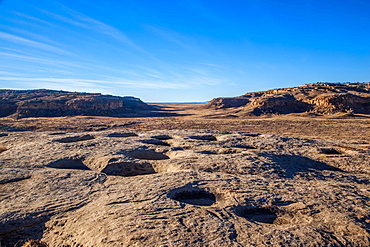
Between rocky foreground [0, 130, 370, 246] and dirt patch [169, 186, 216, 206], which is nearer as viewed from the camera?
rocky foreground [0, 130, 370, 246]

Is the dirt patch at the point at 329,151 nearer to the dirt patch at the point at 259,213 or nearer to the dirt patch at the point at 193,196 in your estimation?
the dirt patch at the point at 259,213

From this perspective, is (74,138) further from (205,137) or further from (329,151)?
(329,151)

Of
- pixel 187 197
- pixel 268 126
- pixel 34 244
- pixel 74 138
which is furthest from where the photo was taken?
pixel 268 126

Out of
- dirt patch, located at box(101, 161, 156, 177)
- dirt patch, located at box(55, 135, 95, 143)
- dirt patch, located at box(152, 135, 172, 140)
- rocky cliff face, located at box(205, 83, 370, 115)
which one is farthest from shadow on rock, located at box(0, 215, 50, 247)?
rocky cliff face, located at box(205, 83, 370, 115)

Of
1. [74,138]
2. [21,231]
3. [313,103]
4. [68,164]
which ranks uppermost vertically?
[313,103]

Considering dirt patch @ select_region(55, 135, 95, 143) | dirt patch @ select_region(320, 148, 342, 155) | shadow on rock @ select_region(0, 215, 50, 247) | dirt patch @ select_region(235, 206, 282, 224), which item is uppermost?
dirt patch @ select_region(320, 148, 342, 155)

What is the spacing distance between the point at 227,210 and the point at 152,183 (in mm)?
1624

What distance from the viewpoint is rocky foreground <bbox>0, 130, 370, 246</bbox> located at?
3.06 meters

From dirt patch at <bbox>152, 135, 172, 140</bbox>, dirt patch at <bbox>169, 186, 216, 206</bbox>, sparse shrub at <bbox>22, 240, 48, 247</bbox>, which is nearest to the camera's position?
sparse shrub at <bbox>22, 240, 48, 247</bbox>

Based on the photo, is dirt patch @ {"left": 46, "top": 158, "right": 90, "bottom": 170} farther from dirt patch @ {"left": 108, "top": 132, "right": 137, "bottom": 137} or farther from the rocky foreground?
dirt patch @ {"left": 108, "top": 132, "right": 137, "bottom": 137}

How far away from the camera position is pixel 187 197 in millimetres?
4359

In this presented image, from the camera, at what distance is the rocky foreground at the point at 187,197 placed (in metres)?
3.06

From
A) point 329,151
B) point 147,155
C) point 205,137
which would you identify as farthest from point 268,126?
point 147,155

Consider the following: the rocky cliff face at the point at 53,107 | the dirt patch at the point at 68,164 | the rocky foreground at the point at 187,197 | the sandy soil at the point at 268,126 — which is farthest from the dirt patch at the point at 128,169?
the rocky cliff face at the point at 53,107
